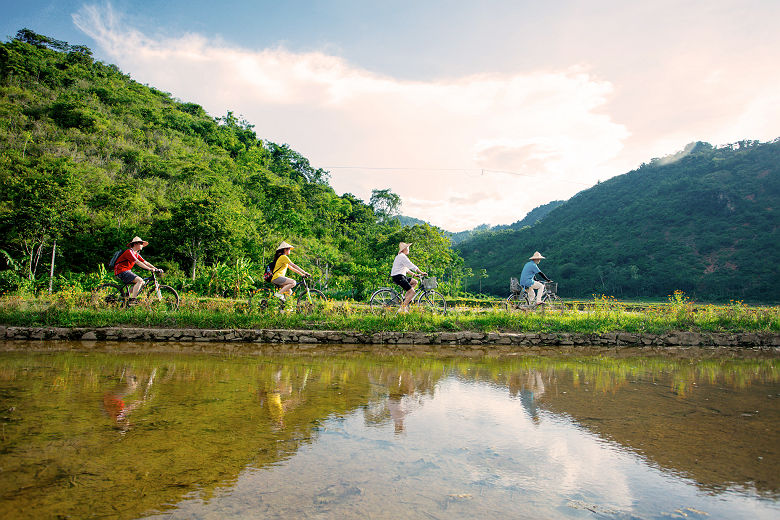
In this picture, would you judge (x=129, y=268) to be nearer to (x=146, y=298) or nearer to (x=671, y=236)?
(x=146, y=298)

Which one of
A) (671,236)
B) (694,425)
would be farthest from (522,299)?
(671,236)

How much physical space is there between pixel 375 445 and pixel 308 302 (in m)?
7.43

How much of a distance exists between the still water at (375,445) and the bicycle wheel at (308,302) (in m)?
4.39

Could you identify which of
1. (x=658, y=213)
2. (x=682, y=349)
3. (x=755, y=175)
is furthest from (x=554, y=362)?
(x=755, y=175)

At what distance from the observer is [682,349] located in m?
10.2

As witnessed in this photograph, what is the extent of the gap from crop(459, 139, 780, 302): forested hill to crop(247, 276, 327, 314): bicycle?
132 ft

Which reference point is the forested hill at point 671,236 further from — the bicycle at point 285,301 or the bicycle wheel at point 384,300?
the bicycle at point 285,301

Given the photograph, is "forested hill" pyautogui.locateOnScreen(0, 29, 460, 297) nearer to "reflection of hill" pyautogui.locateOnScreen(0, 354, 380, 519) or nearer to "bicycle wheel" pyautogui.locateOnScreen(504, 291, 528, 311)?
"bicycle wheel" pyautogui.locateOnScreen(504, 291, 528, 311)

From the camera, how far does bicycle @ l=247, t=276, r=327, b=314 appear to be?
1045 centimetres

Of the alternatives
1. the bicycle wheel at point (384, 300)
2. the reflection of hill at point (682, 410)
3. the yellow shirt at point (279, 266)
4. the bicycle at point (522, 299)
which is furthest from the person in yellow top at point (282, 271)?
the bicycle at point (522, 299)

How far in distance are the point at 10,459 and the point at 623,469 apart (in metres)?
4.28

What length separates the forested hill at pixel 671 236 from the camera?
46.1 m

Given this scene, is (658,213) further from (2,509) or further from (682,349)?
(2,509)

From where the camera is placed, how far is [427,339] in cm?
1005
